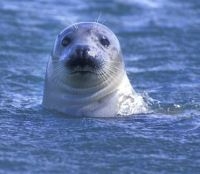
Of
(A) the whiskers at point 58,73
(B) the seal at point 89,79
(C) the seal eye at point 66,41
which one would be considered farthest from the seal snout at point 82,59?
(C) the seal eye at point 66,41

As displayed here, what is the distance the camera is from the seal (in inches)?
360

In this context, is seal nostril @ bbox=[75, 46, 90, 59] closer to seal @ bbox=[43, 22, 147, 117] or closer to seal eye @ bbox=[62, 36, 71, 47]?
seal @ bbox=[43, 22, 147, 117]

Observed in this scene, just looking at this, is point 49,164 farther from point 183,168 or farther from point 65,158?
point 183,168

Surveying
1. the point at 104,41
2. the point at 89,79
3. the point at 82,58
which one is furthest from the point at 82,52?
the point at 104,41

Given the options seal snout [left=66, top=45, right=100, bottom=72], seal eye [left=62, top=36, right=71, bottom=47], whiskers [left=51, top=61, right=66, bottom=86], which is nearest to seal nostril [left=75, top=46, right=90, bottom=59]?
seal snout [left=66, top=45, right=100, bottom=72]

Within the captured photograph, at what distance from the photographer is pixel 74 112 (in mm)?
9406

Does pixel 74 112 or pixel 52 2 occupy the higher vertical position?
pixel 52 2

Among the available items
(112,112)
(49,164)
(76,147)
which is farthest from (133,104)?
(49,164)

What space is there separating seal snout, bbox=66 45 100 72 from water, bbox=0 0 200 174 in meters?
0.58

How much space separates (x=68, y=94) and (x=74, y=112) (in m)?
0.20

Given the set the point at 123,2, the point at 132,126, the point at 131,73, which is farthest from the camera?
the point at 123,2

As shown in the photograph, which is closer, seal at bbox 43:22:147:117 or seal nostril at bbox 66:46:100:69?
seal nostril at bbox 66:46:100:69

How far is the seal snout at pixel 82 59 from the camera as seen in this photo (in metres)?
8.95

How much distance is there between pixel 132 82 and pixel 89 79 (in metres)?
2.86
